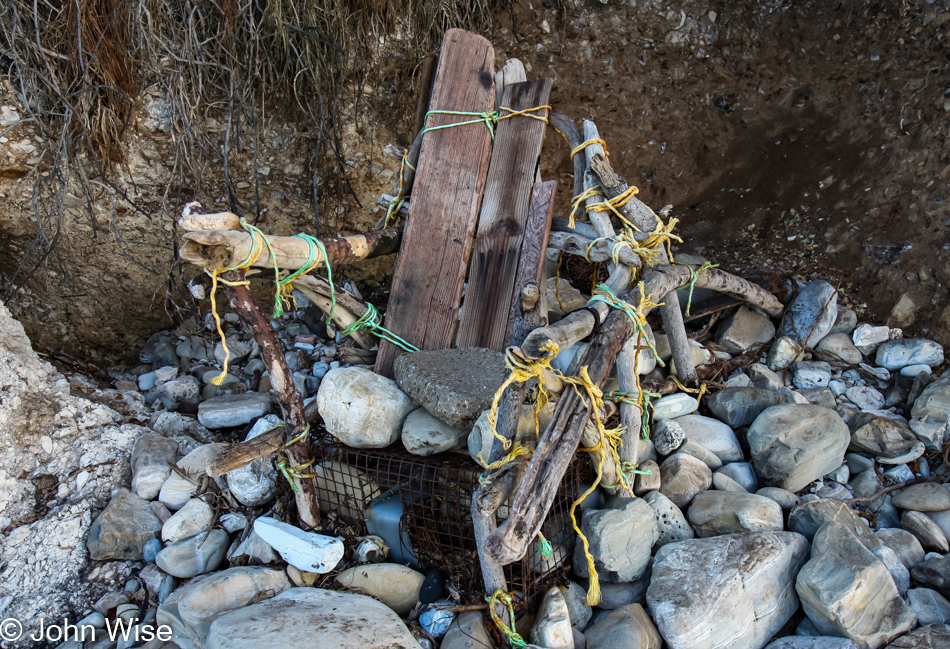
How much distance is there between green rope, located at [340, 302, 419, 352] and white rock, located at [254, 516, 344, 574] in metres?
1.03

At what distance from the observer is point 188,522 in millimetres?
2670

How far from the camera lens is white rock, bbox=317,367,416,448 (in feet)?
8.22

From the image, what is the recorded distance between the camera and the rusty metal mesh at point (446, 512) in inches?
90.0

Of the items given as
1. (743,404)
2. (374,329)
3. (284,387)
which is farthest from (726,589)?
(374,329)

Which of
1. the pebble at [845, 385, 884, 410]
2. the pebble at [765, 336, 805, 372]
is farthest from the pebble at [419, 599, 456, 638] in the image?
the pebble at [845, 385, 884, 410]

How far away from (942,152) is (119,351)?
5.83 metres

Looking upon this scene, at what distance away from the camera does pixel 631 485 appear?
A: 2715 mm

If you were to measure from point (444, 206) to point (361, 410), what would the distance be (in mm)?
1329

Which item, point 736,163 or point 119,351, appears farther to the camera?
point 736,163

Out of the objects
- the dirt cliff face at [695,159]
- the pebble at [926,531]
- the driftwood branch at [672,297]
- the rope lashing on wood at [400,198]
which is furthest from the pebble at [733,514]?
the rope lashing on wood at [400,198]

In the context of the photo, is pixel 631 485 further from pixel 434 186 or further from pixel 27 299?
pixel 27 299

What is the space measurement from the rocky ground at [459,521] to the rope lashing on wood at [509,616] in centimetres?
8

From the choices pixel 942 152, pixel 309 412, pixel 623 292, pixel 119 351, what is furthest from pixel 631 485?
pixel 119 351

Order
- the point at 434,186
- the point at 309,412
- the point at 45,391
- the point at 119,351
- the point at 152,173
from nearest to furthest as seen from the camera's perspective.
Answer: the point at 309,412 < the point at 45,391 < the point at 434,186 < the point at 152,173 < the point at 119,351
